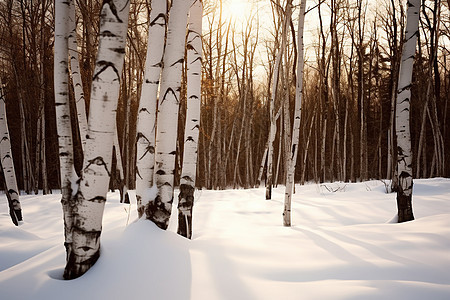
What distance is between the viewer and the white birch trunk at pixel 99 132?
1.70 metres

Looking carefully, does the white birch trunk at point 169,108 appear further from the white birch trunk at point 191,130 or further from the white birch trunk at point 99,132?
the white birch trunk at point 99,132

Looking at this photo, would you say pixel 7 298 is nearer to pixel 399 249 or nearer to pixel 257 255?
pixel 257 255

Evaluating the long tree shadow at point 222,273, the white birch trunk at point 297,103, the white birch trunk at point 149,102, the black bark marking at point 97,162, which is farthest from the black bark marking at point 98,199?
the white birch trunk at point 297,103

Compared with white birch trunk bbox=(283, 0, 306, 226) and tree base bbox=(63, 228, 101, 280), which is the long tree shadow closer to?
tree base bbox=(63, 228, 101, 280)

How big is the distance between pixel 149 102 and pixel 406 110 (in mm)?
3579

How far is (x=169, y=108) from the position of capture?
238 cm

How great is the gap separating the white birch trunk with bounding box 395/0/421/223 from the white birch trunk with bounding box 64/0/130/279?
379 centimetres

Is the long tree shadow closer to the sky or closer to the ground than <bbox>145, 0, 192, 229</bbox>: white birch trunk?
closer to the ground

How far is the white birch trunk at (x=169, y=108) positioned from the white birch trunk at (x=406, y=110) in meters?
3.23

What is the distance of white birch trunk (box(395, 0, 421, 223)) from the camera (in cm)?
354

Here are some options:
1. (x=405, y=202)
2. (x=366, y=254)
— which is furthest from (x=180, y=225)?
(x=405, y=202)

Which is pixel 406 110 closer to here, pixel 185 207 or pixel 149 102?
pixel 185 207

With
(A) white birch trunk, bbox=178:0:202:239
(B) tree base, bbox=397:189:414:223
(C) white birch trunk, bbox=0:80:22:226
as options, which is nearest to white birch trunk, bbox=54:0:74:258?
(A) white birch trunk, bbox=178:0:202:239

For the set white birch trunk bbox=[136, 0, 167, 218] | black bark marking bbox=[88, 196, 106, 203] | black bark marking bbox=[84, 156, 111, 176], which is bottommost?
black bark marking bbox=[88, 196, 106, 203]
